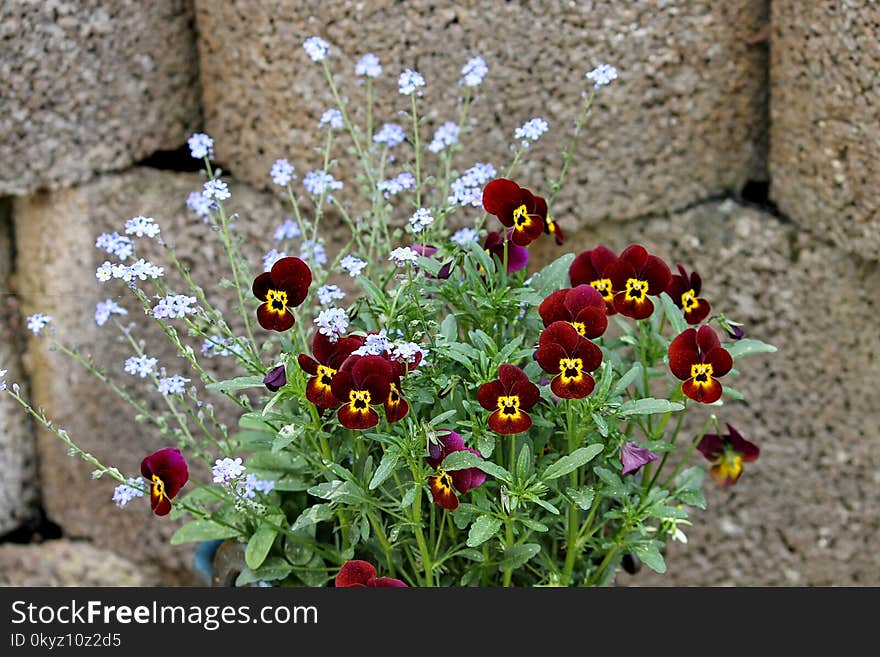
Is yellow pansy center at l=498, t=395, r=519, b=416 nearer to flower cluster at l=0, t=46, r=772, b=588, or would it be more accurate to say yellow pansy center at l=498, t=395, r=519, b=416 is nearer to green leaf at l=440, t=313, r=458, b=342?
flower cluster at l=0, t=46, r=772, b=588

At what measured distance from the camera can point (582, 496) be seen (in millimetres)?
1197

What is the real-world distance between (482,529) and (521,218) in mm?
321

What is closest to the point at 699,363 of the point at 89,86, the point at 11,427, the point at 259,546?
the point at 259,546

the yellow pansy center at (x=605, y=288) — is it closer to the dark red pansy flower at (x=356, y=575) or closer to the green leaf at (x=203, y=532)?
the dark red pansy flower at (x=356, y=575)

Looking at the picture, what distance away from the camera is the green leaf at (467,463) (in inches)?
45.4

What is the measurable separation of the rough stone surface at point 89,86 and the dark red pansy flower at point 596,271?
32.4 inches

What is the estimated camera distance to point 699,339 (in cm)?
120

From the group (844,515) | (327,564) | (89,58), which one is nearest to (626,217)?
(844,515)

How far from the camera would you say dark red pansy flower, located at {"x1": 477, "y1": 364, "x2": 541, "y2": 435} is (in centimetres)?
114

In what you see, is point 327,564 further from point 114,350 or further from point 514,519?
point 114,350

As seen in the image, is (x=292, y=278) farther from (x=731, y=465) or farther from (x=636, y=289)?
(x=731, y=465)

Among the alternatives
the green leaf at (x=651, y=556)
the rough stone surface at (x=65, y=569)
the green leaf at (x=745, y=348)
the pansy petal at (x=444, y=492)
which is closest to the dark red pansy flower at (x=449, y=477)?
the pansy petal at (x=444, y=492)

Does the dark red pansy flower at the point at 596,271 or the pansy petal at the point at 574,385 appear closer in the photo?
the pansy petal at the point at 574,385

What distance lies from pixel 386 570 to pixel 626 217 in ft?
2.27
